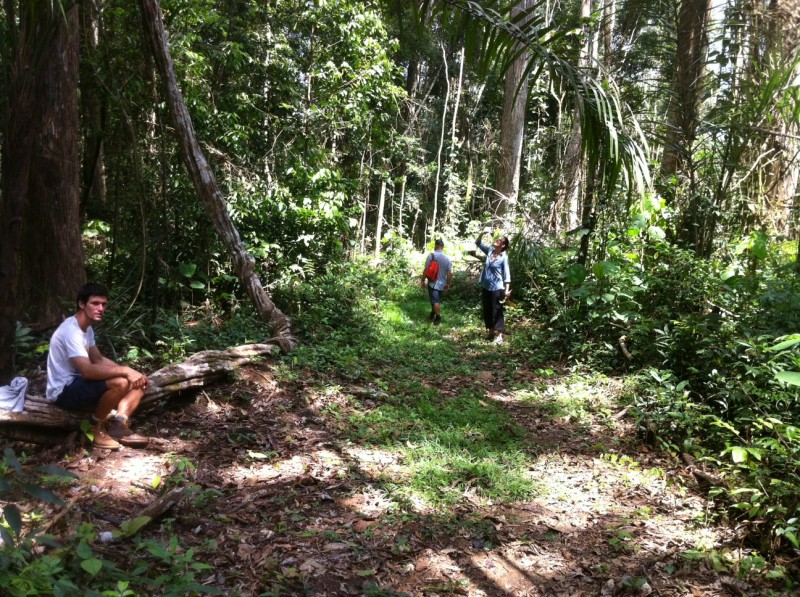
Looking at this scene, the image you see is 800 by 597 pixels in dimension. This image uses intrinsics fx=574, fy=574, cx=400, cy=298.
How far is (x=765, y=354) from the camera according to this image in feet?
17.6

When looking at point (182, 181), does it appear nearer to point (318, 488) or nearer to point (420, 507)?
point (318, 488)

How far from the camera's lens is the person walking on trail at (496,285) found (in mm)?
9297

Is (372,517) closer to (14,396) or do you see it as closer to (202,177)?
(14,396)

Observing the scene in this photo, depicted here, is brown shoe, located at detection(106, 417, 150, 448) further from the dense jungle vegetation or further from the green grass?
the green grass

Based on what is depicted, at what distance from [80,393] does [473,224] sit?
10153mm

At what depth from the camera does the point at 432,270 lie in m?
10.3

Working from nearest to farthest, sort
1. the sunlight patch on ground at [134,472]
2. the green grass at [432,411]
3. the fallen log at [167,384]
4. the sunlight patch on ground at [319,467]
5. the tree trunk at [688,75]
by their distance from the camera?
the sunlight patch on ground at [134,472], the fallen log at [167,384], the sunlight patch on ground at [319,467], the green grass at [432,411], the tree trunk at [688,75]

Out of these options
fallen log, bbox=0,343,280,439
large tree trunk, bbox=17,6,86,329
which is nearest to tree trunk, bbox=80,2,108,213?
large tree trunk, bbox=17,6,86,329

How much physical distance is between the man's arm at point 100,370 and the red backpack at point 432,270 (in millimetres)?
6086

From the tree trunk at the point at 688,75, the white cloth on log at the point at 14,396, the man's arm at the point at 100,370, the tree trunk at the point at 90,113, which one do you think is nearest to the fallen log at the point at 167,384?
the white cloth on log at the point at 14,396

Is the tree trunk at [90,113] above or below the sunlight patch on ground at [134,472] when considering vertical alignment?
above

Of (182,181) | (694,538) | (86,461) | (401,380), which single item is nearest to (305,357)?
(401,380)

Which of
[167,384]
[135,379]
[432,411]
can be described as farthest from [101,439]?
[432,411]

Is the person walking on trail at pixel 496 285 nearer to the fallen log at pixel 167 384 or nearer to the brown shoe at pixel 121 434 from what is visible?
the fallen log at pixel 167 384
